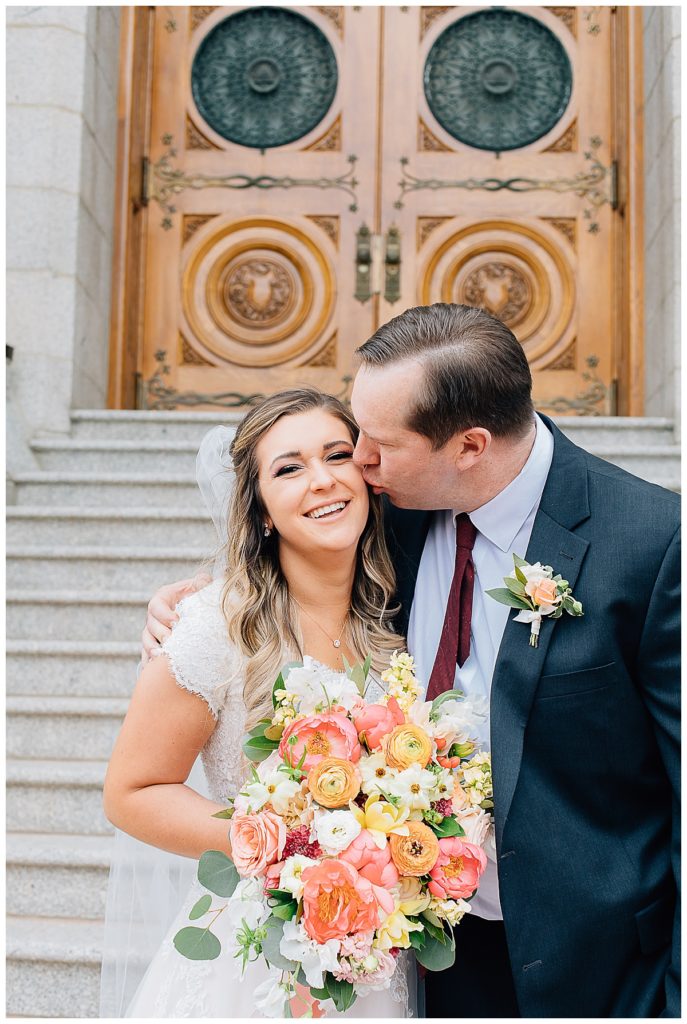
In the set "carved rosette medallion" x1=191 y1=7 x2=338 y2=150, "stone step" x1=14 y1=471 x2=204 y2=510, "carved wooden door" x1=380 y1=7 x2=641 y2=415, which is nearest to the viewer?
"stone step" x1=14 y1=471 x2=204 y2=510

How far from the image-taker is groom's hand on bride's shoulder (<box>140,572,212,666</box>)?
1.94m

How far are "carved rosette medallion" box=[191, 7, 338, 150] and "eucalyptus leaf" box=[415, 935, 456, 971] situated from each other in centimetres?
535

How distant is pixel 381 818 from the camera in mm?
1404

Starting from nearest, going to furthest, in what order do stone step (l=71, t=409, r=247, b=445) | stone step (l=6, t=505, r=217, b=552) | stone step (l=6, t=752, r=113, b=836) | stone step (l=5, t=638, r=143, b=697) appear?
stone step (l=6, t=752, r=113, b=836)
stone step (l=5, t=638, r=143, b=697)
stone step (l=6, t=505, r=217, b=552)
stone step (l=71, t=409, r=247, b=445)

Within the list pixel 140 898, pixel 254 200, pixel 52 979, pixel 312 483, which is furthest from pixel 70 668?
pixel 254 200

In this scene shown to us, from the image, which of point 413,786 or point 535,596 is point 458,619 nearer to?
point 535,596

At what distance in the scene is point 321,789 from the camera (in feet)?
4.56

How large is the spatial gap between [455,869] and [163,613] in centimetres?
86

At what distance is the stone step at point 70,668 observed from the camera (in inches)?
144

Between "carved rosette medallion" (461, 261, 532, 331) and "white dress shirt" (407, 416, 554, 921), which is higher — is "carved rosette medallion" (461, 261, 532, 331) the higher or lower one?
the higher one

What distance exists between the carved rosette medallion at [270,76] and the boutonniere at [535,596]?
16.0ft

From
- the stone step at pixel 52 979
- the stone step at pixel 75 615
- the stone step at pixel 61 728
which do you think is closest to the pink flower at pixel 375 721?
the stone step at pixel 52 979

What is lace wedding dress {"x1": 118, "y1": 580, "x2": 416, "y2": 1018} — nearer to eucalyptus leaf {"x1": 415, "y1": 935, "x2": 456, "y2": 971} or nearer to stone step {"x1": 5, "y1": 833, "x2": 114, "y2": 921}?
eucalyptus leaf {"x1": 415, "y1": 935, "x2": 456, "y2": 971}

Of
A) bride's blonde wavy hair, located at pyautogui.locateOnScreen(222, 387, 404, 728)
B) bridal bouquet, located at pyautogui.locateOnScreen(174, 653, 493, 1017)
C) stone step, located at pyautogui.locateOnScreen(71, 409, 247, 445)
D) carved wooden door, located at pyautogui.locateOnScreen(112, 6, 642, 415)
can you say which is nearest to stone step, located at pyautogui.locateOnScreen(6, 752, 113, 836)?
bride's blonde wavy hair, located at pyautogui.locateOnScreen(222, 387, 404, 728)
